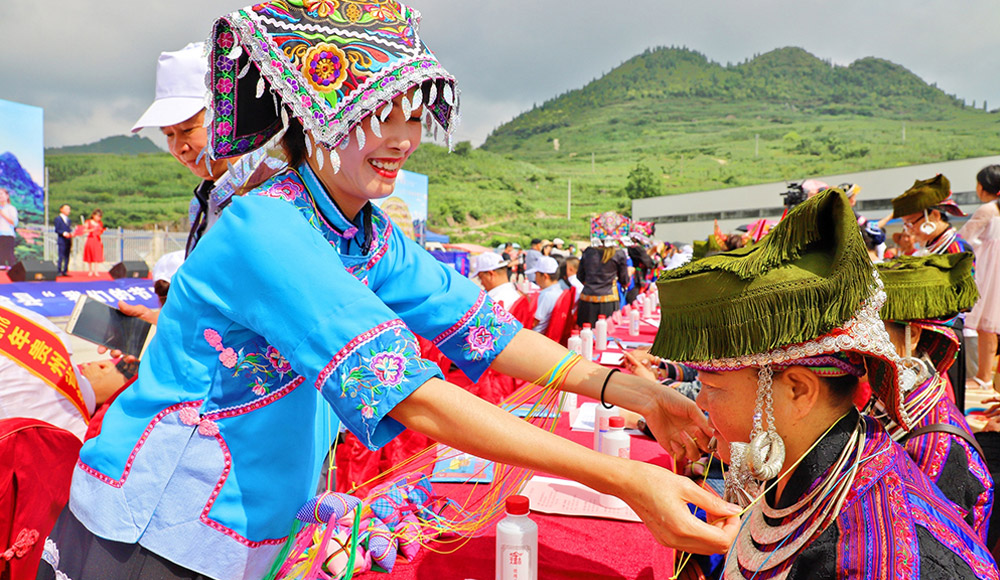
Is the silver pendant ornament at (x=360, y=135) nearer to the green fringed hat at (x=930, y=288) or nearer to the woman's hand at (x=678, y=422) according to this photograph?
the woman's hand at (x=678, y=422)

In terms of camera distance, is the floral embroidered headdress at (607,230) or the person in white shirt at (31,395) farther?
the floral embroidered headdress at (607,230)

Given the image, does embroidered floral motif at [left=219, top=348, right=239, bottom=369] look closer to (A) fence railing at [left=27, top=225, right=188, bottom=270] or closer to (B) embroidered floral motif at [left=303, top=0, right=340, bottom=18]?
(B) embroidered floral motif at [left=303, top=0, right=340, bottom=18]

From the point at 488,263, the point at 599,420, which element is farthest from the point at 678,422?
the point at 488,263

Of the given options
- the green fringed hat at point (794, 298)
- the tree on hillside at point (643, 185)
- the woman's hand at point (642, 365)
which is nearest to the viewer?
the green fringed hat at point (794, 298)

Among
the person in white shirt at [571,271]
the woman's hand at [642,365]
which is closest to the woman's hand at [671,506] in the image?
the woman's hand at [642,365]

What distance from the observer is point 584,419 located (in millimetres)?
2883

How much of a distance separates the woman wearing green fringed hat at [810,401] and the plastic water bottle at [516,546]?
0.46 m

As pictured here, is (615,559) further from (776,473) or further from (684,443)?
(776,473)

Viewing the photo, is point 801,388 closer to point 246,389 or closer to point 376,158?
point 376,158

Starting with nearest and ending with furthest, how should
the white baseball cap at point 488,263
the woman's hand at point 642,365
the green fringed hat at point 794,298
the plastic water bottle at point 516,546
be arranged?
the green fringed hat at point 794,298, the plastic water bottle at point 516,546, the woman's hand at point 642,365, the white baseball cap at point 488,263

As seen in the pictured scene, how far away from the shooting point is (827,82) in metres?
108

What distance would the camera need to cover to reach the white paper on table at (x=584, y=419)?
9.03 feet

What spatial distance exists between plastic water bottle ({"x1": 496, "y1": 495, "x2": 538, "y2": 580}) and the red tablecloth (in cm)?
20

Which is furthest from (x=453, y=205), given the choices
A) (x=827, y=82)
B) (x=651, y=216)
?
(x=827, y=82)
